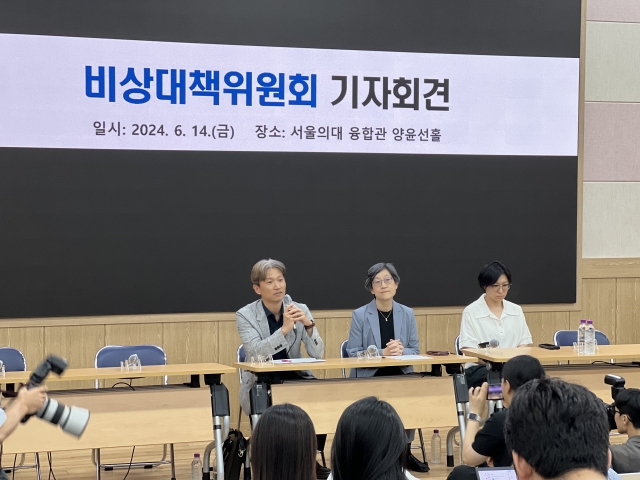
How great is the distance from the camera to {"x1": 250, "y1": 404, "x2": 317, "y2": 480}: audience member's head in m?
2.30

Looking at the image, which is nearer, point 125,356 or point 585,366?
point 125,356

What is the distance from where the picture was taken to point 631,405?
336 centimetres

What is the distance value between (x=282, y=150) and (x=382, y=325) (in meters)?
1.79

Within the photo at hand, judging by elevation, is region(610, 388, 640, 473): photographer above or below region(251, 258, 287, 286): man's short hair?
below

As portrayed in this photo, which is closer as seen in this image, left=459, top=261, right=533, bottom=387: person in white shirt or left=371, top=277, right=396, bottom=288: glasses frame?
left=371, top=277, right=396, bottom=288: glasses frame

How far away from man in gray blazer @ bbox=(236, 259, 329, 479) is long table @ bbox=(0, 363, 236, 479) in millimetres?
284

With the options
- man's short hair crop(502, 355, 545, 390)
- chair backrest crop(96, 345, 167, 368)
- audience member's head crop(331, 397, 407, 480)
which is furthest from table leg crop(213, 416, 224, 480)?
audience member's head crop(331, 397, 407, 480)

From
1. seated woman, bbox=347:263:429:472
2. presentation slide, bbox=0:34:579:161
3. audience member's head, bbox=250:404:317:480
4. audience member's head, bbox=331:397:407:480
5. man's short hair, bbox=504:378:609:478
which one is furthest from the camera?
presentation slide, bbox=0:34:579:161

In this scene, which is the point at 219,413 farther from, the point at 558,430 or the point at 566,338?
the point at 558,430

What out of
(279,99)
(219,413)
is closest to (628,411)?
(219,413)

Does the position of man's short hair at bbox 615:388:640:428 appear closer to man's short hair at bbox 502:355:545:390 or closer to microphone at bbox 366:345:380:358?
man's short hair at bbox 502:355:545:390

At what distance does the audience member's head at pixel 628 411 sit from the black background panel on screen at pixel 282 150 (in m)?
3.72

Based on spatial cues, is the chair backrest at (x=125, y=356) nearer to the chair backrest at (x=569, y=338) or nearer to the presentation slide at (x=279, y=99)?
the presentation slide at (x=279, y=99)

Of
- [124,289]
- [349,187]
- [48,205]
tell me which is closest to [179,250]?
[124,289]
